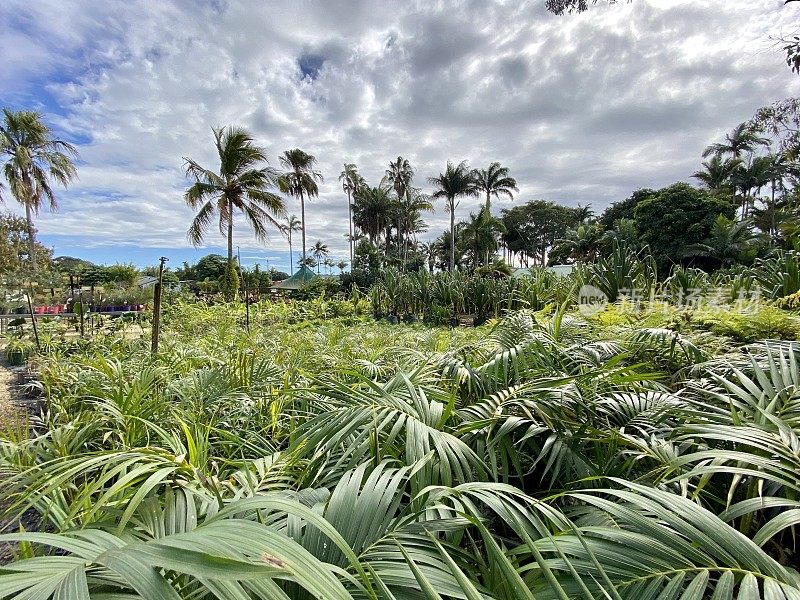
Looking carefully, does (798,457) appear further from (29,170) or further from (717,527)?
(29,170)

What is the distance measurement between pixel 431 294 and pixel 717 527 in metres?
11.9

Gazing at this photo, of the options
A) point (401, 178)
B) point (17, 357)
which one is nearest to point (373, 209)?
point (401, 178)

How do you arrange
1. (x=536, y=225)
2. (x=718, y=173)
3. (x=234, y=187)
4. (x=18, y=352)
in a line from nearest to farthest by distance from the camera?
(x=18, y=352) → (x=234, y=187) → (x=718, y=173) → (x=536, y=225)

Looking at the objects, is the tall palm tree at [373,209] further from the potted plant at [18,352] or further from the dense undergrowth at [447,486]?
the dense undergrowth at [447,486]

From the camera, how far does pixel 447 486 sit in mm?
972

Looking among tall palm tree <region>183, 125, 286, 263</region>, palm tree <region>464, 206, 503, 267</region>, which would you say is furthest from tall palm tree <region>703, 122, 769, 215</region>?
tall palm tree <region>183, 125, 286, 263</region>

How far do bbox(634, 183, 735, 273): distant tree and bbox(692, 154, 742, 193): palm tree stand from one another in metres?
5.05

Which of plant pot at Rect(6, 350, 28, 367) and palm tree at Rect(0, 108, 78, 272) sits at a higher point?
palm tree at Rect(0, 108, 78, 272)

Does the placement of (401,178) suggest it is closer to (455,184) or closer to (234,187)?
(455,184)

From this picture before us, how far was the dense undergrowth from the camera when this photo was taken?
1.91 ft

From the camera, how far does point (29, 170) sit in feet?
54.3

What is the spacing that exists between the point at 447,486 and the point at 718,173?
3311cm

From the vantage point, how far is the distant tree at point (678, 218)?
21016mm

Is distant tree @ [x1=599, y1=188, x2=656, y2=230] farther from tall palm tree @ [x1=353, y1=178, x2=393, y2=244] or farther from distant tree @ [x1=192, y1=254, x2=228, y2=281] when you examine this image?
distant tree @ [x1=192, y1=254, x2=228, y2=281]
